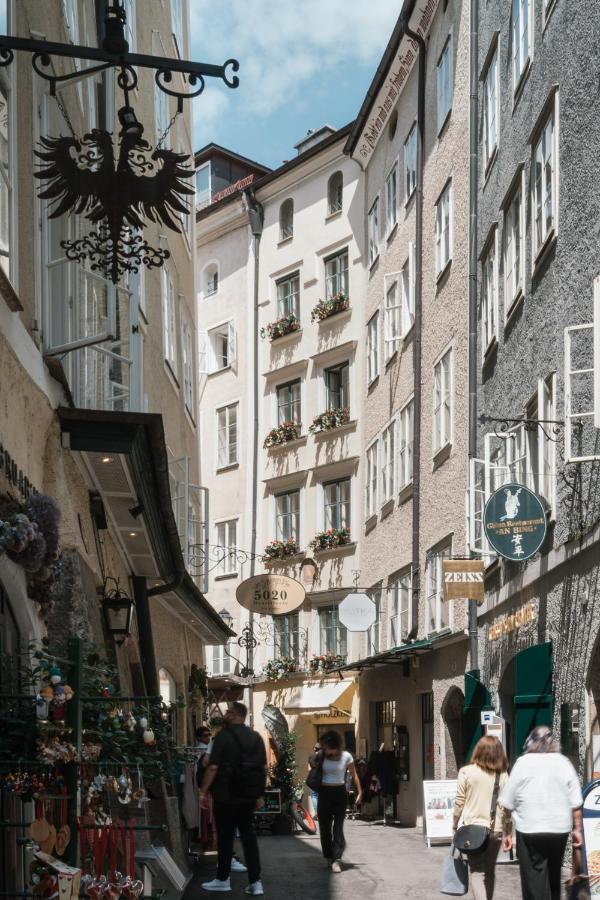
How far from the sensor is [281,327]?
35781 mm

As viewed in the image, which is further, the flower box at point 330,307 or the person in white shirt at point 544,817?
the flower box at point 330,307

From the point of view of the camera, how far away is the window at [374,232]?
31.5m

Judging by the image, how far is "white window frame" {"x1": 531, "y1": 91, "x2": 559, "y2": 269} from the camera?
49.8 feet

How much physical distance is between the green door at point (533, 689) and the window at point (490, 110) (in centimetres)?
788

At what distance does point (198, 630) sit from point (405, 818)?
548 cm

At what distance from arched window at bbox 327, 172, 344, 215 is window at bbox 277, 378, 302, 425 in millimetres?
4548

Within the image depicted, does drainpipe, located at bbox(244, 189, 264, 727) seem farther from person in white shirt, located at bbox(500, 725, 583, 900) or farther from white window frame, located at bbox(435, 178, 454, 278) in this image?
person in white shirt, located at bbox(500, 725, 583, 900)

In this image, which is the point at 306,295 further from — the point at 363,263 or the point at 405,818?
the point at 405,818

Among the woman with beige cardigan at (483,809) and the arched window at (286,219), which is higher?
the arched window at (286,219)

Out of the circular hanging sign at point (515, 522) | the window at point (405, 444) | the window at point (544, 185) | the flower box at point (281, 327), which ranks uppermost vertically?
the flower box at point (281, 327)

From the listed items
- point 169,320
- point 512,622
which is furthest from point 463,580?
point 169,320

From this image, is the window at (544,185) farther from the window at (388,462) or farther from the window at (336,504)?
the window at (336,504)

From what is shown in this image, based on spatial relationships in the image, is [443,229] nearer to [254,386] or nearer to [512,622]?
[512,622]

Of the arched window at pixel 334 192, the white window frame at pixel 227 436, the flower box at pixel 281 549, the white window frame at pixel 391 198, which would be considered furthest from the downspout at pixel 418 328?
the white window frame at pixel 227 436
